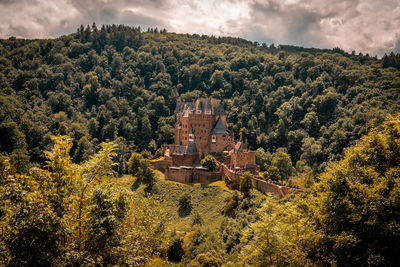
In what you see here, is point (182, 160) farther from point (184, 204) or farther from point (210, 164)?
point (184, 204)

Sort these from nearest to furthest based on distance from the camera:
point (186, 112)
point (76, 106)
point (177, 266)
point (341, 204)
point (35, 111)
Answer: point (341, 204), point (177, 266), point (186, 112), point (35, 111), point (76, 106)

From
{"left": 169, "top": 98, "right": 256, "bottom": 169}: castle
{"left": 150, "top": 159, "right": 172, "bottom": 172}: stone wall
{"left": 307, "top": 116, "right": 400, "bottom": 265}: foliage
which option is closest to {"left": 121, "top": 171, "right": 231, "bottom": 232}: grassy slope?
{"left": 150, "top": 159, "right": 172, "bottom": 172}: stone wall

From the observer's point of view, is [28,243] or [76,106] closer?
[28,243]

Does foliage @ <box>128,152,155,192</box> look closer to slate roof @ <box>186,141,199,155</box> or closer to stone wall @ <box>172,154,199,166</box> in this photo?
stone wall @ <box>172,154,199,166</box>

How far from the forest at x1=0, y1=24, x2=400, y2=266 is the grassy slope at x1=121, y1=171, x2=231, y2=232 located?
58.7 inches

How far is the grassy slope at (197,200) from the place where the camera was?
164 feet

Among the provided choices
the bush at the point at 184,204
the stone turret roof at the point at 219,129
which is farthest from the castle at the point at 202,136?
the bush at the point at 184,204

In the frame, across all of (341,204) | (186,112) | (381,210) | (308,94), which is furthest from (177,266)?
(308,94)

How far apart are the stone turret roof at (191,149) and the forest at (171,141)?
10.6 metres

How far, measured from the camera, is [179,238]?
4012cm

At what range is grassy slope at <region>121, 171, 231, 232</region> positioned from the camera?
1973 inches

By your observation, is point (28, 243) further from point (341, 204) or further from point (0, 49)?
A: point (0, 49)

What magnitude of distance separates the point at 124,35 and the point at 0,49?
7112 cm

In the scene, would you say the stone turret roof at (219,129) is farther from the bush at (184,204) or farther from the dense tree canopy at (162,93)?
the dense tree canopy at (162,93)
